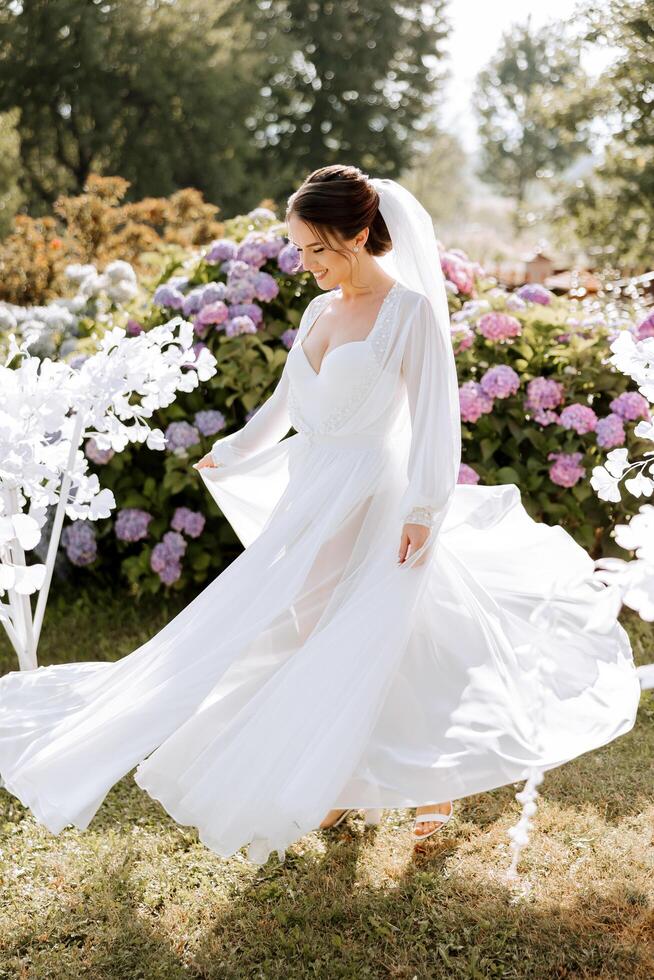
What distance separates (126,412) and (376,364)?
0.93m

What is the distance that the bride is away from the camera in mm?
2389

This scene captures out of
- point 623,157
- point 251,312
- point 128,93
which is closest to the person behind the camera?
point 251,312

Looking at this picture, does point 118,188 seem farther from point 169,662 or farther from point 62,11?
point 62,11

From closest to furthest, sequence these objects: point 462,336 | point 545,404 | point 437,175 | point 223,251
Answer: point 545,404 → point 462,336 → point 223,251 → point 437,175

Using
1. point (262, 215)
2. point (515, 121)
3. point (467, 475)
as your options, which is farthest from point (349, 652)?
point (515, 121)

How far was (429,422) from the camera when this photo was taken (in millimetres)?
2588

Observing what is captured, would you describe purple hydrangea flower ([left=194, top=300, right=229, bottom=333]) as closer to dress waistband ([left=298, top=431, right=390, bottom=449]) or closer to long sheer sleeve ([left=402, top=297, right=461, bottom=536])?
dress waistband ([left=298, top=431, right=390, bottom=449])

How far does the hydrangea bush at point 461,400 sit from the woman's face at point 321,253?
6.46 feet

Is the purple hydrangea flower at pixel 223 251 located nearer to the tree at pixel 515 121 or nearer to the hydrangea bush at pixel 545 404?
the hydrangea bush at pixel 545 404

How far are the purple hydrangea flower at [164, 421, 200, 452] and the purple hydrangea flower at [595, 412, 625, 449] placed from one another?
6.56 ft

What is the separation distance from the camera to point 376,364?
8.80 feet

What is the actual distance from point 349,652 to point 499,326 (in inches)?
104

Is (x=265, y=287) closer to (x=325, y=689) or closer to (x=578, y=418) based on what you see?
(x=578, y=418)

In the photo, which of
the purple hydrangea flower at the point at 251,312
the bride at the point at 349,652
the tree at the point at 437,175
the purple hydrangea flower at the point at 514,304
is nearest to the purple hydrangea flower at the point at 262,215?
the purple hydrangea flower at the point at 251,312
